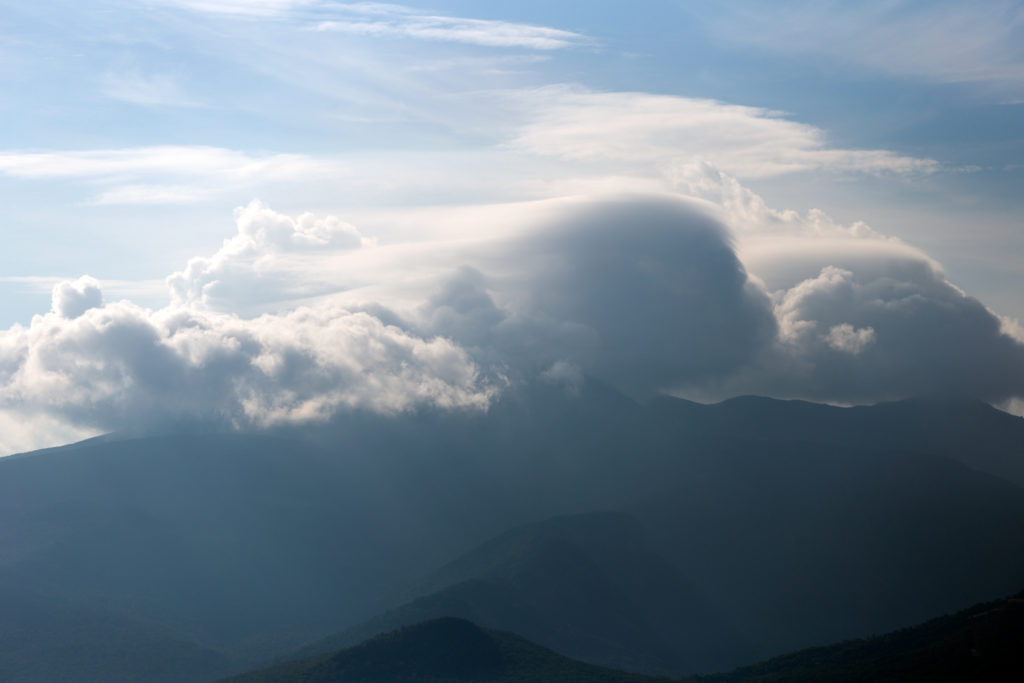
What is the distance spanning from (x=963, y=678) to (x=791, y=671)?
192ft

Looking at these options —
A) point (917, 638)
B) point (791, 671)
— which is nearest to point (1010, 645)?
point (917, 638)

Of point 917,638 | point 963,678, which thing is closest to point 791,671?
point 917,638

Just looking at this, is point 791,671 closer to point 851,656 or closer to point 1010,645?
point 851,656

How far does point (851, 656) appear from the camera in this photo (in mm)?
190250

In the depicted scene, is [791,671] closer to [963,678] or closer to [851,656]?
[851,656]

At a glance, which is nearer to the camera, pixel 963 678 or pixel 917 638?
pixel 963 678

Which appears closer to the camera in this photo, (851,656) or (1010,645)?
(1010,645)

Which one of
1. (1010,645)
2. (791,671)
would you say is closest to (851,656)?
(791,671)

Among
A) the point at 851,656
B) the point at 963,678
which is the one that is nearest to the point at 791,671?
the point at 851,656

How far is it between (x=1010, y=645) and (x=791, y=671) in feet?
196

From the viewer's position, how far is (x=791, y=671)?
194 meters

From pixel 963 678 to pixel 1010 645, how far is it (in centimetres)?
910

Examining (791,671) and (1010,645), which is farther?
(791,671)

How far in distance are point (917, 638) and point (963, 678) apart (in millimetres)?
47672
